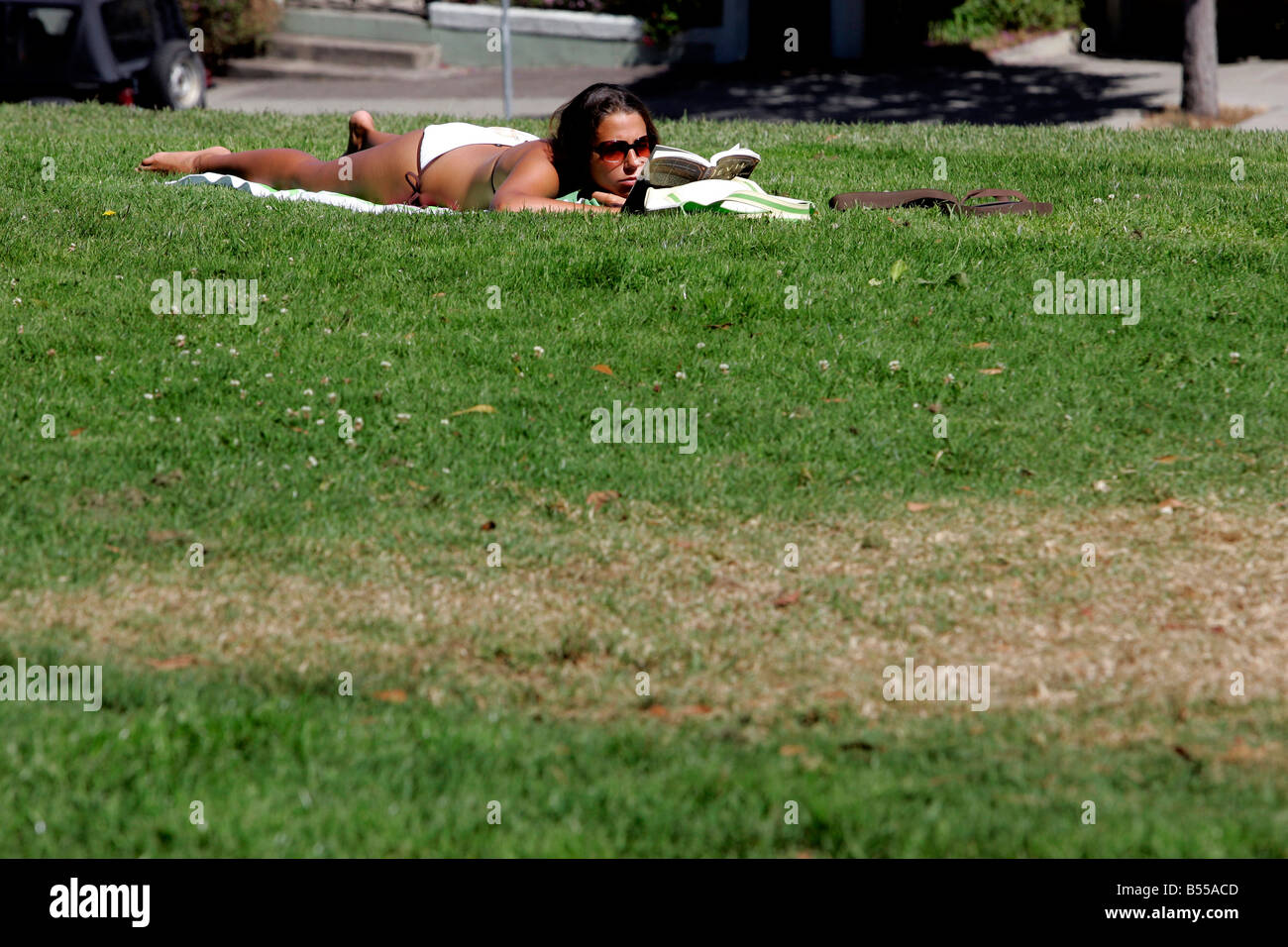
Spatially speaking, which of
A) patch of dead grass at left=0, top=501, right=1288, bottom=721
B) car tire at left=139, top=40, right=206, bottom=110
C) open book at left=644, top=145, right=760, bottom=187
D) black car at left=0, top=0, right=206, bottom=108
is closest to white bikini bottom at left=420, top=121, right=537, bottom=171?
open book at left=644, top=145, right=760, bottom=187

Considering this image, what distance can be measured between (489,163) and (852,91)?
14.9 metres

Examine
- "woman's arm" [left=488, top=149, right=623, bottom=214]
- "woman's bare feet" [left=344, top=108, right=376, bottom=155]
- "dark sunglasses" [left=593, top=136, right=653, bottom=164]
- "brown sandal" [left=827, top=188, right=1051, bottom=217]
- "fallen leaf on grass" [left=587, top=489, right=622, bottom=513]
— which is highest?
"woman's bare feet" [left=344, top=108, right=376, bottom=155]

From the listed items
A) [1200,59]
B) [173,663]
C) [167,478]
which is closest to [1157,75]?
[1200,59]

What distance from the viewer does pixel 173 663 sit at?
4.12 meters

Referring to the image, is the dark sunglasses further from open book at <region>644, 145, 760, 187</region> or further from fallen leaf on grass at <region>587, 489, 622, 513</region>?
fallen leaf on grass at <region>587, 489, 622, 513</region>

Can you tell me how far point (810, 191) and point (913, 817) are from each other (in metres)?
6.48

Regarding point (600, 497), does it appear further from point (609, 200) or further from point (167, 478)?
point (609, 200)

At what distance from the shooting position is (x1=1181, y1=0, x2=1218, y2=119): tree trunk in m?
16.1

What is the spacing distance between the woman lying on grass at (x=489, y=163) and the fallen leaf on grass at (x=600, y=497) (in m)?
3.39

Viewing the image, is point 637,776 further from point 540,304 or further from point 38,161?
point 38,161

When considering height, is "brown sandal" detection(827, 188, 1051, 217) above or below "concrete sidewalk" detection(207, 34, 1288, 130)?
below

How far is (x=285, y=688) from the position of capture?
13.2 feet

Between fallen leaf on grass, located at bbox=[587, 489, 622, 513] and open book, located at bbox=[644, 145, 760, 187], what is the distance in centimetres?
345
